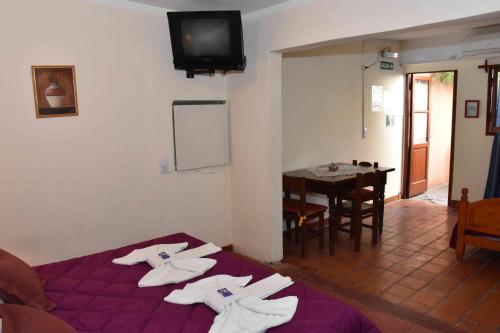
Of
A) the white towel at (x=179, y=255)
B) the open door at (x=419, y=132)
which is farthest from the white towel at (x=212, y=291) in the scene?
the open door at (x=419, y=132)

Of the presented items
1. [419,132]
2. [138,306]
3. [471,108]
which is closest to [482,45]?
[471,108]

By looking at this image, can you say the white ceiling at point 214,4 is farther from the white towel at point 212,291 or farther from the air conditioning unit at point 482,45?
the air conditioning unit at point 482,45

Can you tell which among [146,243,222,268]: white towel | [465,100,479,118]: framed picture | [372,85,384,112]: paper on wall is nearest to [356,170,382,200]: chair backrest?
[372,85,384,112]: paper on wall

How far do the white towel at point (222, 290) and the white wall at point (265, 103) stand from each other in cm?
159

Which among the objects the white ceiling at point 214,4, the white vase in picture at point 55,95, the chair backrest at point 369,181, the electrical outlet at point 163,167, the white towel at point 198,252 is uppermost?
the white ceiling at point 214,4

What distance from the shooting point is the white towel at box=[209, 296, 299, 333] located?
67.5 inches

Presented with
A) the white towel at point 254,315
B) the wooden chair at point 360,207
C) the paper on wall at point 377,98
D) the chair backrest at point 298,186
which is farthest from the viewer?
the paper on wall at point 377,98

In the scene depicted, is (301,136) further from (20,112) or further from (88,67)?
(20,112)

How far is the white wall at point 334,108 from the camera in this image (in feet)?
14.8

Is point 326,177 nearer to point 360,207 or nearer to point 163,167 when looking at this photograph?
point 360,207

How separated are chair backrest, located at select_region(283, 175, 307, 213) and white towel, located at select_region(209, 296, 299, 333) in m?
1.94

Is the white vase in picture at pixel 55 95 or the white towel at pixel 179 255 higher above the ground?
the white vase in picture at pixel 55 95

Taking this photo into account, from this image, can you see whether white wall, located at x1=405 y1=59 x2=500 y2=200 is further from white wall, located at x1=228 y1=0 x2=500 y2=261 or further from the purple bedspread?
the purple bedspread

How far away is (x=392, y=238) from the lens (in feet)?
14.6
